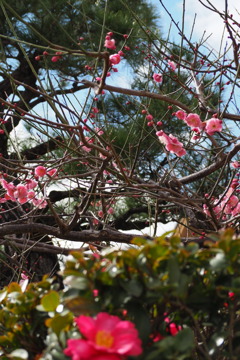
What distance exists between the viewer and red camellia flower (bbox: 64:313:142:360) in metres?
0.63

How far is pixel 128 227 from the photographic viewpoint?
15.9 feet

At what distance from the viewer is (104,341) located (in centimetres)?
65

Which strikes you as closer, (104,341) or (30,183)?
(104,341)

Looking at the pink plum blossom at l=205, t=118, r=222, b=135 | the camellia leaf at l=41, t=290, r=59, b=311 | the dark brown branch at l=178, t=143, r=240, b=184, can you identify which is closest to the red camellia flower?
the camellia leaf at l=41, t=290, r=59, b=311

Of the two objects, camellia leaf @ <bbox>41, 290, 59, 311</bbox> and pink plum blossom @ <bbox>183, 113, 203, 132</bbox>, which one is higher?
pink plum blossom @ <bbox>183, 113, 203, 132</bbox>

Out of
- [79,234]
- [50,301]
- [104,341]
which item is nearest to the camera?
[104,341]

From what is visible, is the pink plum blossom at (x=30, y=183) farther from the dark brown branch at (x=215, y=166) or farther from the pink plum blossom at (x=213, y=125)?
the pink plum blossom at (x=213, y=125)

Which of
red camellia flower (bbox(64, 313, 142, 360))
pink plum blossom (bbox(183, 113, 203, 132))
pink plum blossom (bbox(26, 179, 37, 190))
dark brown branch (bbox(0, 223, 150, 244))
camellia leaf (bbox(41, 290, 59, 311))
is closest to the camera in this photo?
red camellia flower (bbox(64, 313, 142, 360))

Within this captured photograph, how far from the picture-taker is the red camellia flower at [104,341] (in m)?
0.63

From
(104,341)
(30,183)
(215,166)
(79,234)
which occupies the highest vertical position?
(30,183)

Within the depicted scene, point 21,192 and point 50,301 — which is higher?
point 21,192

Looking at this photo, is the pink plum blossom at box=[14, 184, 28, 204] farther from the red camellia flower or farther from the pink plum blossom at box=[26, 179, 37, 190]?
the red camellia flower

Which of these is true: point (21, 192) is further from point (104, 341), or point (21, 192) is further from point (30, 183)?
point (104, 341)

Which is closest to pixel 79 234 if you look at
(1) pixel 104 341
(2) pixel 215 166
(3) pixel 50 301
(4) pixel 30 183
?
(4) pixel 30 183
